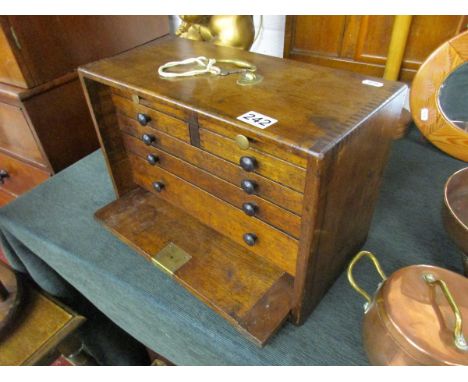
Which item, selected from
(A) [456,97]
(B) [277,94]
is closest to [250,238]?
(B) [277,94]

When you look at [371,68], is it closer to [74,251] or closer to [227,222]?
[227,222]

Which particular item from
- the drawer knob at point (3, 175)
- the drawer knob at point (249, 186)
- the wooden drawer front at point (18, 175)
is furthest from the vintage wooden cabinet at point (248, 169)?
the drawer knob at point (3, 175)

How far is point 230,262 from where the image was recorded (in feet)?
2.64

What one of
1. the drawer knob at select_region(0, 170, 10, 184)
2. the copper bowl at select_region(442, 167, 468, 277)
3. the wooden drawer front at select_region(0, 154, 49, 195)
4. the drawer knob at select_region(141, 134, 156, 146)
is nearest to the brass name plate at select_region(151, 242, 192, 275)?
the drawer knob at select_region(141, 134, 156, 146)

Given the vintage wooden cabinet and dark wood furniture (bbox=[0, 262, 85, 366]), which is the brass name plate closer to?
the vintage wooden cabinet

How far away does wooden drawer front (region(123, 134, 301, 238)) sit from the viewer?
0.68 m

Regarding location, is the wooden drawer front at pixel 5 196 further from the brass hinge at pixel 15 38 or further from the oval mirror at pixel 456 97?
the oval mirror at pixel 456 97

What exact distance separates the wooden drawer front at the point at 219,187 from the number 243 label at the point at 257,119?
0.16 metres

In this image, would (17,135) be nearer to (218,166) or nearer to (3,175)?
(3,175)

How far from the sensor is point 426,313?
0.52 meters

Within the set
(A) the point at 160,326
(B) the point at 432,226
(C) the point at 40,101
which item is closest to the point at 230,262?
(A) the point at 160,326

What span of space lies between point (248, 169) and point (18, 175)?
127cm

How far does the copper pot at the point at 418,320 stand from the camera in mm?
485

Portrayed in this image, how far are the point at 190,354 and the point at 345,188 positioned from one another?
47cm
